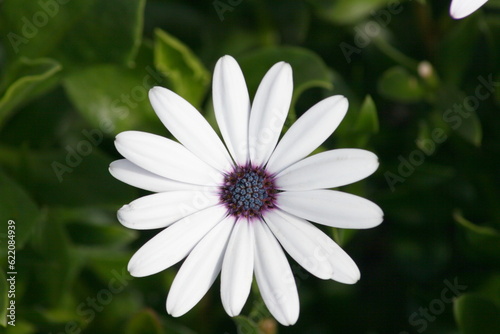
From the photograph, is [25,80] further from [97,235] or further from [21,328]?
[21,328]

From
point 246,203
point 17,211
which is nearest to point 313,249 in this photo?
point 246,203

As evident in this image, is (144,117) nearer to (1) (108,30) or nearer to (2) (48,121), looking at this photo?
(1) (108,30)

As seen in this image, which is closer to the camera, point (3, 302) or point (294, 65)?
point (3, 302)

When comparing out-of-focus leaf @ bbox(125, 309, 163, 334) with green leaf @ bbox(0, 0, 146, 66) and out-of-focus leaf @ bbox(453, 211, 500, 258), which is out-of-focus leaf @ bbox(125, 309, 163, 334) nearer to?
green leaf @ bbox(0, 0, 146, 66)

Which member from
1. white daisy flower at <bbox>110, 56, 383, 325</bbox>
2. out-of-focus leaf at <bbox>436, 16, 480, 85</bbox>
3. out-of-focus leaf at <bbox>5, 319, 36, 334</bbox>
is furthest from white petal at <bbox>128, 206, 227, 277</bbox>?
out-of-focus leaf at <bbox>436, 16, 480, 85</bbox>

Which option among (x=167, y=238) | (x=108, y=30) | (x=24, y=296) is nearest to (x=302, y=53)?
(x=108, y=30)

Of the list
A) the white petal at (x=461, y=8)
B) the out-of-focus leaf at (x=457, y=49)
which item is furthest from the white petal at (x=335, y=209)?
the out-of-focus leaf at (x=457, y=49)
